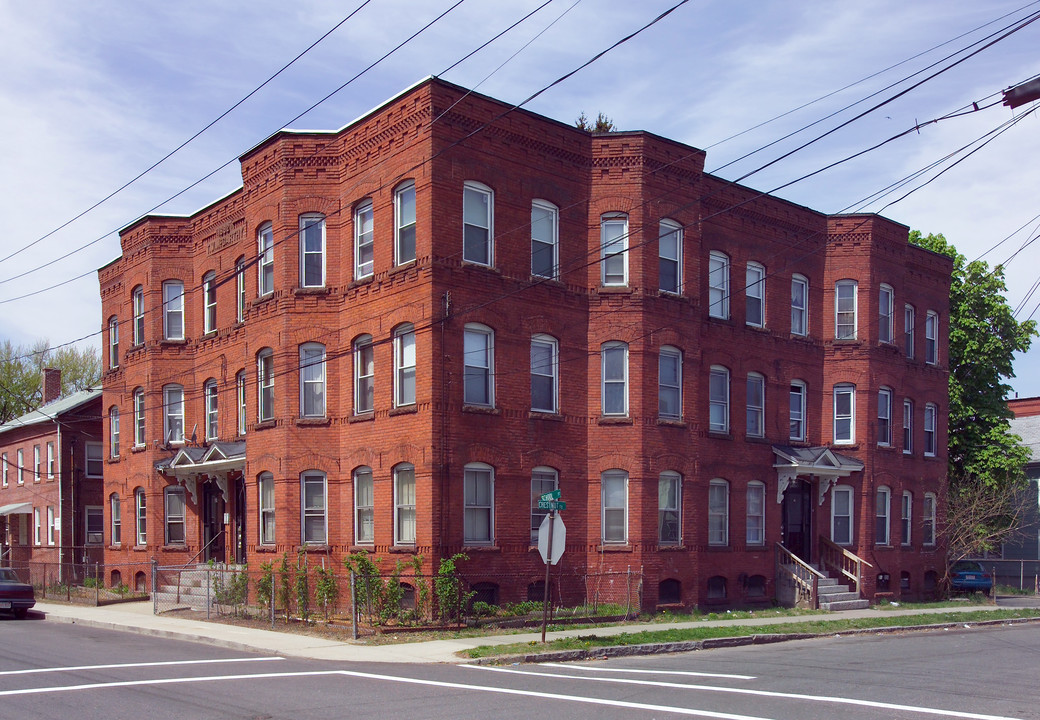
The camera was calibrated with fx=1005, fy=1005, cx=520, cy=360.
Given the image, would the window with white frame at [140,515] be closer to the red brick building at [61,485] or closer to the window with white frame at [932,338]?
the red brick building at [61,485]

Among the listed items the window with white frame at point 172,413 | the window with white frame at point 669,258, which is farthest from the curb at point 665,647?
the window with white frame at point 172,413

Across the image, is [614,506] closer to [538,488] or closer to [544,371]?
[538,488]

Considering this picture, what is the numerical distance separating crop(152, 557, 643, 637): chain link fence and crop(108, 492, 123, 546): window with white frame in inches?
367

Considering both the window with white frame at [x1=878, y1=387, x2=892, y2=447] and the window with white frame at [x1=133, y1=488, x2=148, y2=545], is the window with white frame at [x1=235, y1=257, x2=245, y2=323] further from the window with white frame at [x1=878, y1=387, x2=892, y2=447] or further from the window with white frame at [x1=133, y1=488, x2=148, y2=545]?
the window with white frame at [x1=878, y1=387, x2=892, y2=447]

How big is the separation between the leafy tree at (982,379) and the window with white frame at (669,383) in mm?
17752

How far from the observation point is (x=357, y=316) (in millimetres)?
24422

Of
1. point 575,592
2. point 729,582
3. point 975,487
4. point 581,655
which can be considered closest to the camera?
point 581,655

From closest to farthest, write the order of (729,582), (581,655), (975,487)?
(581,655) → (729,582) → (975,487)

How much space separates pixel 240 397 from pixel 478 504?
9648 mm

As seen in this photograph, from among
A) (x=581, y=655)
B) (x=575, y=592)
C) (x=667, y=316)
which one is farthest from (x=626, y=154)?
(x=581, y=655)

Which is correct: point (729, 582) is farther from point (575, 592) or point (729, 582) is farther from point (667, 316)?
point (667, 316)

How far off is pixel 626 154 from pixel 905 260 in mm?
12253

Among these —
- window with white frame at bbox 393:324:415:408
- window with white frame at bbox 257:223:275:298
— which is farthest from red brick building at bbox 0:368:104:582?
window with white frame at bbox 393:324:415:408

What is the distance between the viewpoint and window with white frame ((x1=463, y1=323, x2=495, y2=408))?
2288 cm
